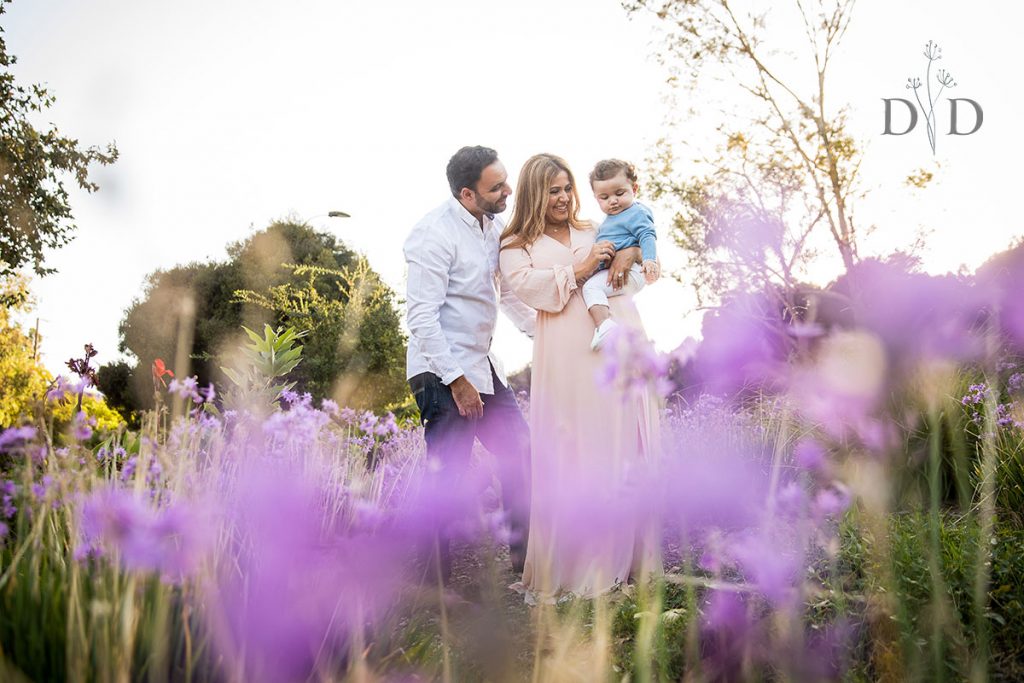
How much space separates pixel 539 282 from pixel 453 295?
0.51m

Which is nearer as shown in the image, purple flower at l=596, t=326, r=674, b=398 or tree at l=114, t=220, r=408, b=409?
purple flower at l=596, t=326, r=674, b=398

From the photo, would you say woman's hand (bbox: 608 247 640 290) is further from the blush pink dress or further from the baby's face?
the baby's face

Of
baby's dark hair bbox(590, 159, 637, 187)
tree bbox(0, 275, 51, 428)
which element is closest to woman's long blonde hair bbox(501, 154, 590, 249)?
baby's dark hair bbox(590, 159, 637, 187)

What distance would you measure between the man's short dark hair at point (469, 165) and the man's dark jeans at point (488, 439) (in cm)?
102

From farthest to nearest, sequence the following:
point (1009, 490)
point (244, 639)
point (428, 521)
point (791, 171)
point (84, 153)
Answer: point (84, 153) < point (791, 171) < point (1009, 490) < point (428, 521) < point (244, 639)

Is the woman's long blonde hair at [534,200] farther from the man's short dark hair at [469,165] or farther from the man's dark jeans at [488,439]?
the man's dark jeans at [488,439]

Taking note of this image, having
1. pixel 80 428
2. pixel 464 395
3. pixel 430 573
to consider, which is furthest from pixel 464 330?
pixel 80 428

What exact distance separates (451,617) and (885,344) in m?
4.03

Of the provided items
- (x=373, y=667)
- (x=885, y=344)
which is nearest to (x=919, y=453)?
(x=885, y=344)

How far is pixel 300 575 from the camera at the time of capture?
2055mm

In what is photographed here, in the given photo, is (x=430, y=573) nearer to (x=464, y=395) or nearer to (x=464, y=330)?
(x=464, y=395)

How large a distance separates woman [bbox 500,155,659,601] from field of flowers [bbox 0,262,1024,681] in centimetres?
12

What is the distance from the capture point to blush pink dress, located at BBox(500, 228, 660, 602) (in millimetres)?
3650

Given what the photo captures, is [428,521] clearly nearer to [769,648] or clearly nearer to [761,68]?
[769,648]
